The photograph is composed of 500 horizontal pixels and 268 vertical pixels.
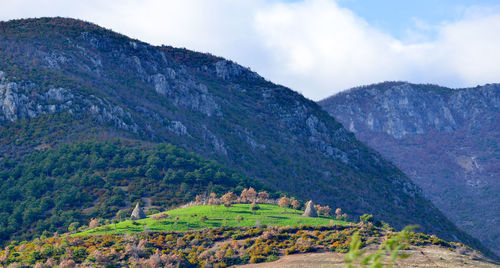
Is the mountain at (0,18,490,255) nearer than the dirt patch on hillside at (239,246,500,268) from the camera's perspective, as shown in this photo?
No

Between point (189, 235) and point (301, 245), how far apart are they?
12.7 m

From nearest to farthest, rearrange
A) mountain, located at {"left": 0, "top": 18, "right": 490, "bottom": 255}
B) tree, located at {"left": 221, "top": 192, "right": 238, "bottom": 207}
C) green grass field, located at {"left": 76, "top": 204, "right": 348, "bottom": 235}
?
green grass field, located at {"left": 76, "top": 204, "right": 348, "bottom": 235}, tree, located at {"left": 221, "top": 192, "right": 238, "bottom": 207}, mountain, located at {"left": 0, "top": 18, "right": 490, "bottom": 255}

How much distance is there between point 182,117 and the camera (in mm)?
127062

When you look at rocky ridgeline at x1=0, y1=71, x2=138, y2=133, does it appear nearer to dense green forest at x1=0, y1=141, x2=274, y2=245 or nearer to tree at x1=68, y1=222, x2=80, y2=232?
dense green forest at x1=0, y1=141, x2=274, y2=245

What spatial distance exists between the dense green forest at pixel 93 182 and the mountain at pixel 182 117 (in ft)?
20.8

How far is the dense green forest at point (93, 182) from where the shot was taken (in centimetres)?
7650

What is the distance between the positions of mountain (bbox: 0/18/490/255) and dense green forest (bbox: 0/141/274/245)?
635 centimetres

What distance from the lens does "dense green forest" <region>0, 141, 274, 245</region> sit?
76500 mm

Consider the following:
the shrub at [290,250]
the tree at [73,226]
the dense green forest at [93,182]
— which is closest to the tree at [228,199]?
the dense green forest at [93,182]

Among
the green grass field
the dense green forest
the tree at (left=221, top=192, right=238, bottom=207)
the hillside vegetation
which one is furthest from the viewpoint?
the dense green forest

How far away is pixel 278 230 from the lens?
5884 centimetres

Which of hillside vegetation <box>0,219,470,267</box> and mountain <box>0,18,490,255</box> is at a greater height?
mountain <box>0,18,490,255</box>

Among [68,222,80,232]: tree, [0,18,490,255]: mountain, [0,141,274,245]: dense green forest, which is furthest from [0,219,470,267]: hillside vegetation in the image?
[0,18,490,255]: mountain

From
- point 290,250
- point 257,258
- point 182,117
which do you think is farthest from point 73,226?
point 182,117
